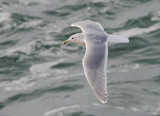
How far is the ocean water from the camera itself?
764 cm

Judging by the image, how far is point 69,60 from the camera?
8969mm

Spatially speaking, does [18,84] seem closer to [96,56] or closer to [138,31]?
[96,56]

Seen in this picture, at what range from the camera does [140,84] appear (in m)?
8.00

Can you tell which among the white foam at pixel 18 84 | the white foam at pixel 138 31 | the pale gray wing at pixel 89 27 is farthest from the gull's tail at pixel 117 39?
the white foam at pixel 138 31

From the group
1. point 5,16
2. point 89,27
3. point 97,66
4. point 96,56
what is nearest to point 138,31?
point 89,27

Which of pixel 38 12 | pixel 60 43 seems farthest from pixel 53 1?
pixel 60 43

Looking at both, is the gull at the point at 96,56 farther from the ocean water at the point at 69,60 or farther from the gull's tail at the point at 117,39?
the ocean water at the point at 69,60

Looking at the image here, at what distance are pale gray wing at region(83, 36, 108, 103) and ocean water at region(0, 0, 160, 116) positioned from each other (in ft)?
4.29

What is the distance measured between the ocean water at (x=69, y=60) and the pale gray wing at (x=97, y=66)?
131cm

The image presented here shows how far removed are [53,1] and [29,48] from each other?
7.66ft

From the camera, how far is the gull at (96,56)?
562cm

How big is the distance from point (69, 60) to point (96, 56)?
2.70 metres

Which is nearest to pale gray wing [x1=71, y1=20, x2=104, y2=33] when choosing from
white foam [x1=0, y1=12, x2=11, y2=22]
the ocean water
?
the ocean water

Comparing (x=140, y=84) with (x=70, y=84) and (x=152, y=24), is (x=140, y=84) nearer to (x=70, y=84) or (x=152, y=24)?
(x=70, y=84)
